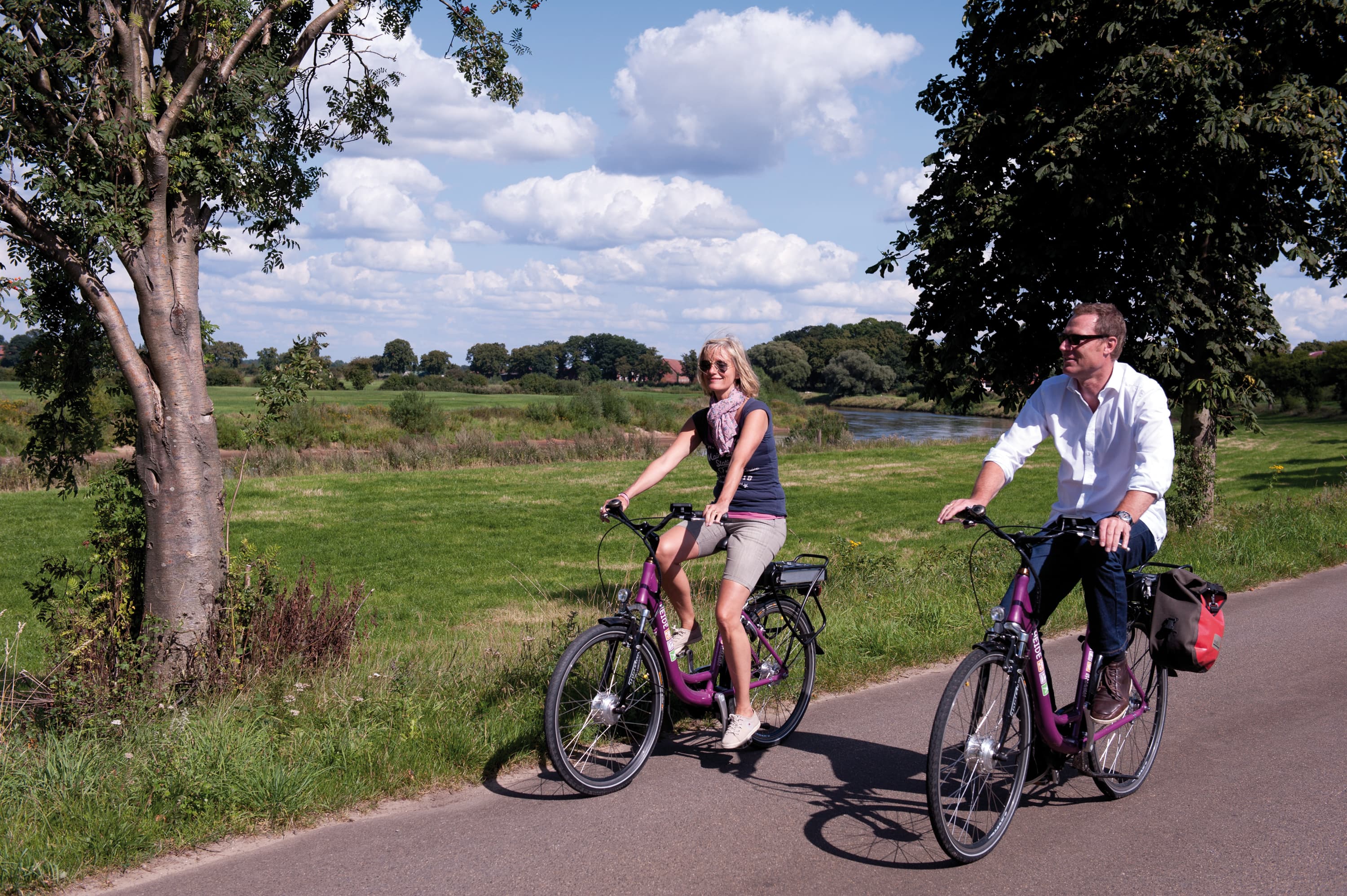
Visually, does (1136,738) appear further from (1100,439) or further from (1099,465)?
(1100,439)

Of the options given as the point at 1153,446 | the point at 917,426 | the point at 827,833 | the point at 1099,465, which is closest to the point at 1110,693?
the point at 1099,465

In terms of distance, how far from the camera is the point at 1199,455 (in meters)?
12.6

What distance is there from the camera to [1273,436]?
42062mm

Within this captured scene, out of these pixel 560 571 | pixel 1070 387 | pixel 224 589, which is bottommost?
pixel 560 571

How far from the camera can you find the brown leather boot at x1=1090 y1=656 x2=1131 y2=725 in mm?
4168

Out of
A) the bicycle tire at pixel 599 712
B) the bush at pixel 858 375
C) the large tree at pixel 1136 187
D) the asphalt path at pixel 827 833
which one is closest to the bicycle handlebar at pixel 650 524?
the bicycle tire at pixel 599 712

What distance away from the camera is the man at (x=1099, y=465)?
3980mm

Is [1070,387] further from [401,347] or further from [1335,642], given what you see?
[401,347]

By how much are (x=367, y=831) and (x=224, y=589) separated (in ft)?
9.12

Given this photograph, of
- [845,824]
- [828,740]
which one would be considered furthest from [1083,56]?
[845,824]

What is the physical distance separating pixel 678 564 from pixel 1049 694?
1784 millimetres

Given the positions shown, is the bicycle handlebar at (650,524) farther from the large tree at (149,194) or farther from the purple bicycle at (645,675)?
the large tree at (149,194)

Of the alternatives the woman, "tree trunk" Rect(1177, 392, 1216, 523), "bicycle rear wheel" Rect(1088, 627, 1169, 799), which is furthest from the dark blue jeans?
"tree trunk" Rect(1177, 392, 1216, 523)

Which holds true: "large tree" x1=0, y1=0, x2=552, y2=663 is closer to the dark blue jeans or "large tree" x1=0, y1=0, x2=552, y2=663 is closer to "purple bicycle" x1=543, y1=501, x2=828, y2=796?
"purple bicycle" x1=543, y1=501, x2=828, y2=796
